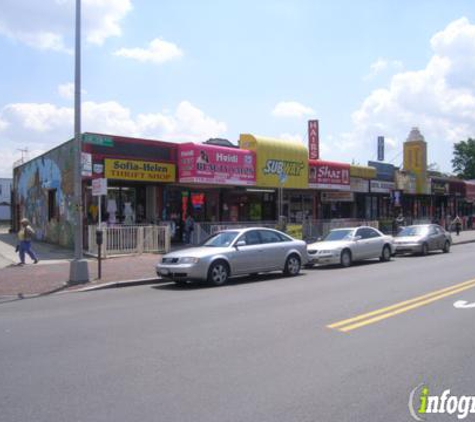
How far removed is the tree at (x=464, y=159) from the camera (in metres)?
84.2

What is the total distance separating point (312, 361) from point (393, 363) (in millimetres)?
883

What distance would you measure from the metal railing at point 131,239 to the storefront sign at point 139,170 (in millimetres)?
2335

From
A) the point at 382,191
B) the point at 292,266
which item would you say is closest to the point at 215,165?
the point at 292,266

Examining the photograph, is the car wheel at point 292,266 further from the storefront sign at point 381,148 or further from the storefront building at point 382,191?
the storefront sign at point 381,148

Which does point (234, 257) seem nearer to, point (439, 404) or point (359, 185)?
point (439, 404)

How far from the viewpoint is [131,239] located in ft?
62.0

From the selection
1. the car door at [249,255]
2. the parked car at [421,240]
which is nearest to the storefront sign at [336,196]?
the parked car at [421,240]

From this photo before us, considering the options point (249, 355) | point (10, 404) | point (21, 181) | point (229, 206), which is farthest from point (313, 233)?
point (10, 404)

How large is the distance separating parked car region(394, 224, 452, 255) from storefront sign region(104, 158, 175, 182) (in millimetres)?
9885

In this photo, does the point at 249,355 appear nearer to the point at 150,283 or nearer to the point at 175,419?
the point at 175,419

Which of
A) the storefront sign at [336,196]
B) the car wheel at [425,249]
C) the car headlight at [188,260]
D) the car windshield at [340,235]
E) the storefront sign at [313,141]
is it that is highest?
the storefront sign at [313,141]

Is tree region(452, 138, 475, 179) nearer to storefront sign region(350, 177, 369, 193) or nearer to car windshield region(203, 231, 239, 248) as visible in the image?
storefront sign region(350, 177, 369, 193)

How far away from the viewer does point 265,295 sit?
10.9m

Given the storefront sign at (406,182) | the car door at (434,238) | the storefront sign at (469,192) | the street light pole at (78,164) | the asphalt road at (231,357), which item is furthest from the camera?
the storefront sign at (469,192)
